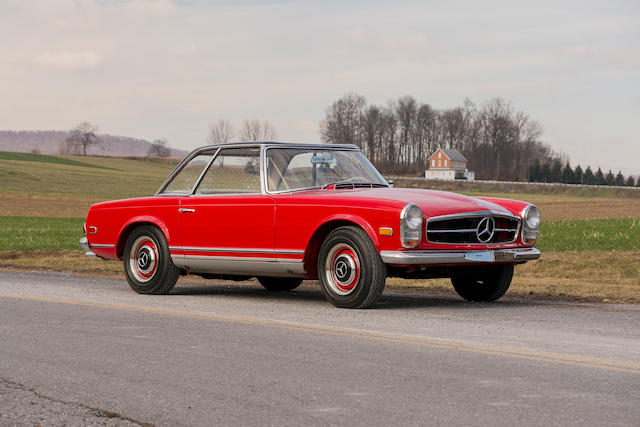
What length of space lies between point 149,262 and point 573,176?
499ft

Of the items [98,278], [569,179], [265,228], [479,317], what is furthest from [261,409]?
[569,179]

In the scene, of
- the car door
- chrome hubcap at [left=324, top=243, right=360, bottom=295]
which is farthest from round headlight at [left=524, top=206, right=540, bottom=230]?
the car door

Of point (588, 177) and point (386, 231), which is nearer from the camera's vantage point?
point (386, 231)

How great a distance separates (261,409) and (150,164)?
127738mm

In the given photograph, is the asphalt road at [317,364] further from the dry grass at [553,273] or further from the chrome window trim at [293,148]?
the dry grass at [553,273]

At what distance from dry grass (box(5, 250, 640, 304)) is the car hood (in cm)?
211

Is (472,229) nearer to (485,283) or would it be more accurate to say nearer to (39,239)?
(485,283)

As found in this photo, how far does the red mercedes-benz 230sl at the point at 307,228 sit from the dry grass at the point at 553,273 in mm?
1717

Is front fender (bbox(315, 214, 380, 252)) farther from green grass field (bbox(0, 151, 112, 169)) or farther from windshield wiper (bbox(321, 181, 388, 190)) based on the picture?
green grass field (bbox(0, 151, 112, 169))

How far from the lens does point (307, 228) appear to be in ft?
29.6

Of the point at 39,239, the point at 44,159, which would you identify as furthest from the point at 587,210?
the point at 44,159

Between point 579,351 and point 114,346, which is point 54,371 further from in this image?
point 579,351

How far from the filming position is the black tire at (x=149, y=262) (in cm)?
1048

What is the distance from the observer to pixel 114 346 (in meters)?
6.78
